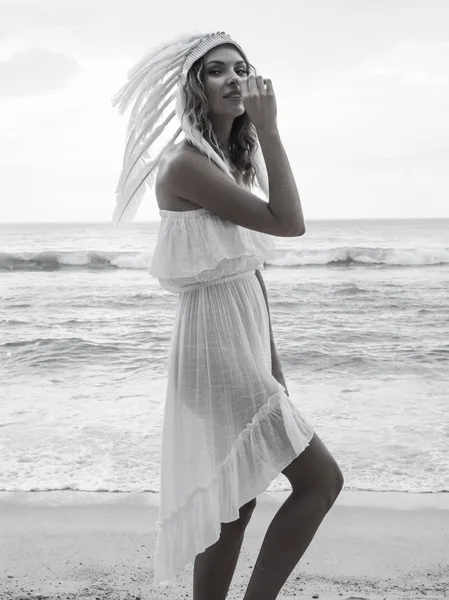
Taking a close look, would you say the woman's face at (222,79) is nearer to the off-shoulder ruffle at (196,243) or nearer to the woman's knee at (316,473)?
the off-shoulder ruffle at (196,243)

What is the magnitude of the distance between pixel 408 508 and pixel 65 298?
466 inches

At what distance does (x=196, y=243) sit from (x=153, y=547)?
194 centimetres

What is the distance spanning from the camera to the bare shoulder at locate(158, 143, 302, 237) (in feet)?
6.22

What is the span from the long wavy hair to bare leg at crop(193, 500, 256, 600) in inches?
40.6

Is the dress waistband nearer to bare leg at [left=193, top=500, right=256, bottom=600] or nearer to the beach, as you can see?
bare leg at [left=193, top=500, right=256, bottom=600]

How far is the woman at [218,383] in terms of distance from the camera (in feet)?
6.61

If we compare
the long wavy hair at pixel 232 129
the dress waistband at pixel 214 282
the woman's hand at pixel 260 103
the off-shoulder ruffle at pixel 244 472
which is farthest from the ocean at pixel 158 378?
the woman's hand at pixel 260 103

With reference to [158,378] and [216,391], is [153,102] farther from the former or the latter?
[158,378]

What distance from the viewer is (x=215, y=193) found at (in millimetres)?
1943

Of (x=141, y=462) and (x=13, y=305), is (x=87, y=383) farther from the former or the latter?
(x=13, y=305)

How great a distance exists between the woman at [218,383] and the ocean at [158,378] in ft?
6.85

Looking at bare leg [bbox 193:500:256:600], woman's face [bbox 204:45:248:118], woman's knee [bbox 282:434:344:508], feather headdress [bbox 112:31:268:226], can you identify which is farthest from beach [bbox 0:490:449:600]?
woman's face [bbox 204:45:248:118]

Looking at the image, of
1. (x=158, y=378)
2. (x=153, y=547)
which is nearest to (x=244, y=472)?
(x=153, y=547)

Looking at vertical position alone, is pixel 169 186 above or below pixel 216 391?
above
